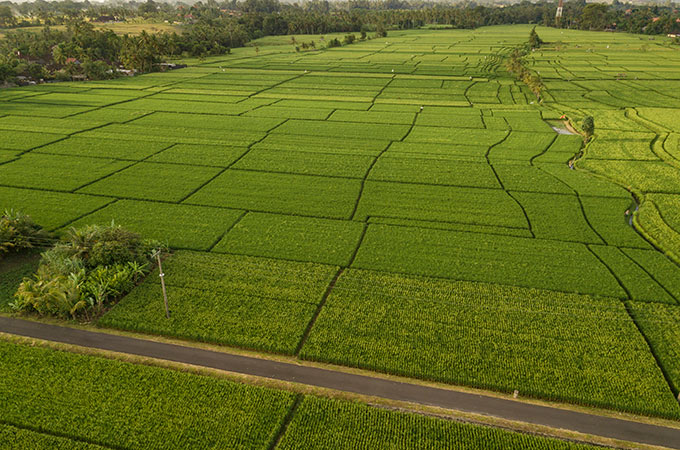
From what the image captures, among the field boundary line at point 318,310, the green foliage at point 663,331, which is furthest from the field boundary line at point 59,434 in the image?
the green foliage at point 663,331

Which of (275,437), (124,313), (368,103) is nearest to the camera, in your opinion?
(275,437)


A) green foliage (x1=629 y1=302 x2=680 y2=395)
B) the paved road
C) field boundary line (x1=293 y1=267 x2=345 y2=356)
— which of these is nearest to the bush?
the paved road

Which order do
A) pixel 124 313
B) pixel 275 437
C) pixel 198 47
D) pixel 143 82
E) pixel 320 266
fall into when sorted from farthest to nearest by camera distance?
1. pixel 198 47
2. pixel 143 82
3. pixel 320 266
4. pixel 124 313
5. pixel 275 437

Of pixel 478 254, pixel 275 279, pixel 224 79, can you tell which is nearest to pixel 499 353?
pixel 478 254

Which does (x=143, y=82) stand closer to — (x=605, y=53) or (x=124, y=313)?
(x=124, y=313)

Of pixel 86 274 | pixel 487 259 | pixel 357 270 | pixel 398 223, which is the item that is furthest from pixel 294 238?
pixel 487 259

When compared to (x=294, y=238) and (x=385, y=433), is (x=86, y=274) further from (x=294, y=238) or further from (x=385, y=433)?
(x=385, y=433)
